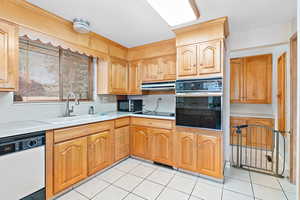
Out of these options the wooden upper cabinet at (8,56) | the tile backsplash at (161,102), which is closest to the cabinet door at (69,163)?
the wooden upper cabinet at (8,56)

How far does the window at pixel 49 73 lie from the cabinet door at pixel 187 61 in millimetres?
1804

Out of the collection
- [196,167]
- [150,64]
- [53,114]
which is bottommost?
[196,167]

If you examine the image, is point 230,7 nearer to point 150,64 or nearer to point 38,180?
point 150,64

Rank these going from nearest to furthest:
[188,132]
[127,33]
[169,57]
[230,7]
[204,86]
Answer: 1. [230,7]
2. [204,86]
3. [188,132]
4. [127,33]
5. [169,57]

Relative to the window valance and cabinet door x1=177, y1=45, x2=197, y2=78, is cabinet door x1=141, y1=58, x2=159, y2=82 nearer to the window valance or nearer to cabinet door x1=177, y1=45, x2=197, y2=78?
cabinet door x1=177, y1=45, x2=197, y2=78

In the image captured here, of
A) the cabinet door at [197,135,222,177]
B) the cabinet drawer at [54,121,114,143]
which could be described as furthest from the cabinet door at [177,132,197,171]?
the cabinet drawer at [54,121,114,143]

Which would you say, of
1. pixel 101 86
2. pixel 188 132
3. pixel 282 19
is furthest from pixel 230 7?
pixel 101 86

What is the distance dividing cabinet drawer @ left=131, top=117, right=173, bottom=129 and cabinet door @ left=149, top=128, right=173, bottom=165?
3.2 inches

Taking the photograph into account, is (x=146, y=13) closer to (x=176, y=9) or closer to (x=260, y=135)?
(x=176, y=9)

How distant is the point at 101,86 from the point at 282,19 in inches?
121

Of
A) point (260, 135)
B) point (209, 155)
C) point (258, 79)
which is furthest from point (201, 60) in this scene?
point (260, 135)

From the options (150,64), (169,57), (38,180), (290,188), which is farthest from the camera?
(150,64)

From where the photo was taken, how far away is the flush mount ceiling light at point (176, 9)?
1390mm

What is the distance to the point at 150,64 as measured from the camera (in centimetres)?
294
